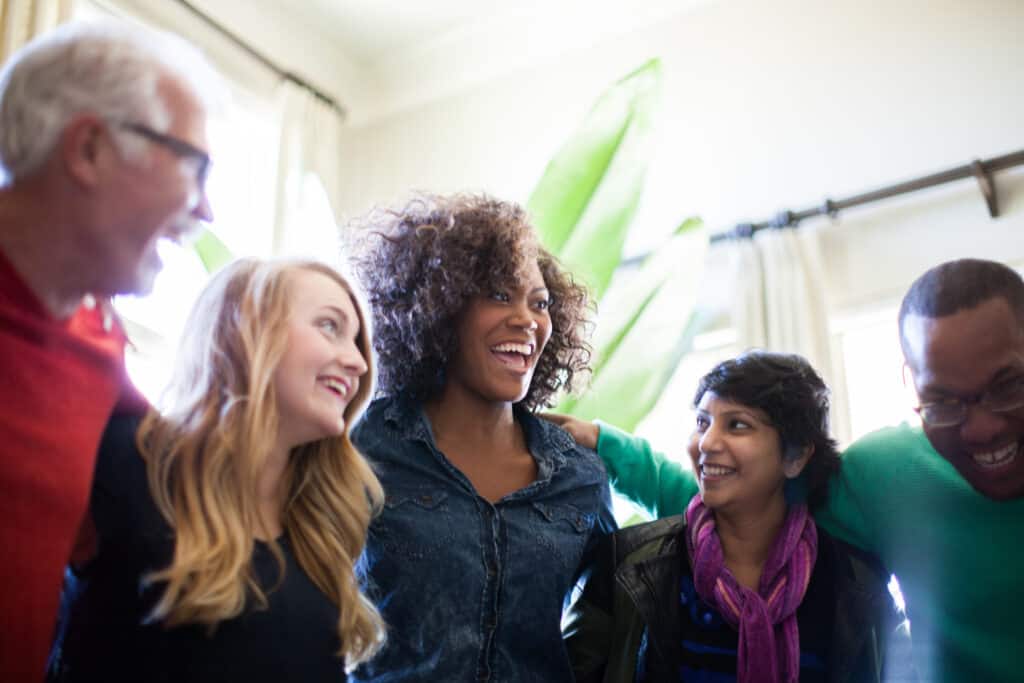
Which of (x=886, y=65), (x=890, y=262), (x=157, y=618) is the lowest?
(x=157, y=618)

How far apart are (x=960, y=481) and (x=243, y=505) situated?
0.93 m

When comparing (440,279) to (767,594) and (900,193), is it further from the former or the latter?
(900,193)

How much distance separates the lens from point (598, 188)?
209cm

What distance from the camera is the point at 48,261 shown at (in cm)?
90

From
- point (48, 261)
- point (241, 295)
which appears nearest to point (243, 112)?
point (241, 295)

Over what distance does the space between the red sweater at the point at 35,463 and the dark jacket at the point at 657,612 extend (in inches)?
32.6

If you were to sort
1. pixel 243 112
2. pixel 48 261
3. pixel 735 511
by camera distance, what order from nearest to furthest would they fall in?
1. pixel 48 261
2. pixel 735 511
3. pixel 243 112

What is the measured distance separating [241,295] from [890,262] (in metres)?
2.12

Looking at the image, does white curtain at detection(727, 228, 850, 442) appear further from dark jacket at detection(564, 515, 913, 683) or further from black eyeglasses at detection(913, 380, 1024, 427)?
black eyeglasses at detection(913, 380, 1024, 427)

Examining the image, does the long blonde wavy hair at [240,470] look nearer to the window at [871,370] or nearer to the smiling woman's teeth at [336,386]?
the smiling woman's teeth at [336,386]

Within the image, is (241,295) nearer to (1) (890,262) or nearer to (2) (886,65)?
(1) (890,262)

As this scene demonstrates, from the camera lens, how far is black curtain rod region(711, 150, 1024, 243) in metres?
2.60

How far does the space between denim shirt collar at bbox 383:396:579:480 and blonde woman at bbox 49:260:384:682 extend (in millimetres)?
209

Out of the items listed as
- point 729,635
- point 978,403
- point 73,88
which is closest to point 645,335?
point 729,635
